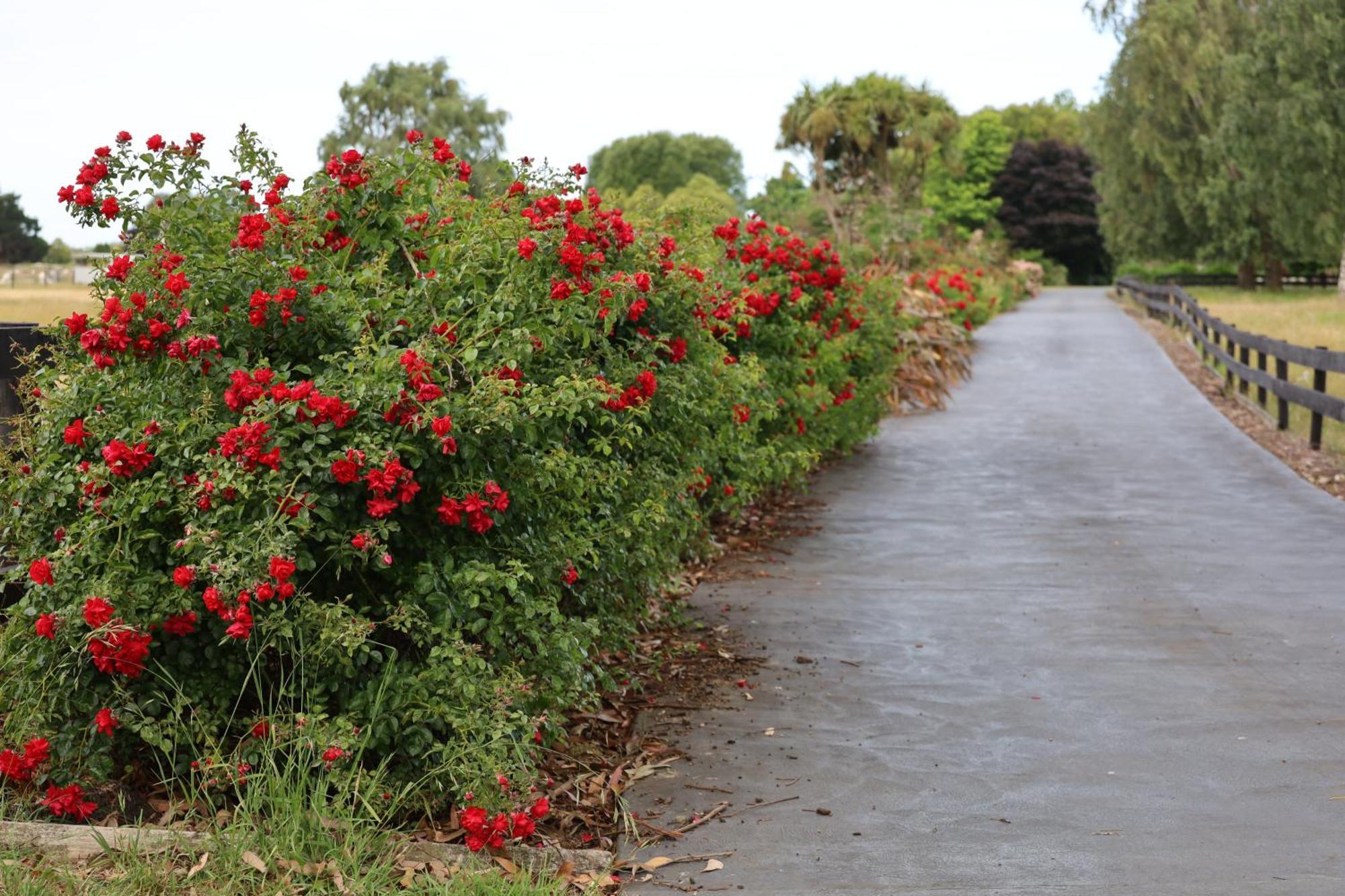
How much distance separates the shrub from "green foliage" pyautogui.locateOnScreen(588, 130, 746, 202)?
92.0m

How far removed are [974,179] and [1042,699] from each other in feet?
280

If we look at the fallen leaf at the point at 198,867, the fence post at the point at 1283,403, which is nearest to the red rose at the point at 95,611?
the fallen leaf at the point at 198,867

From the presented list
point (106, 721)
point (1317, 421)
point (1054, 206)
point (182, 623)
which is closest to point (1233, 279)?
point (1054, 206)

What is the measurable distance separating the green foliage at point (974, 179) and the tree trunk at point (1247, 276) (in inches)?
894

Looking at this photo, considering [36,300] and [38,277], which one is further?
[38,277]

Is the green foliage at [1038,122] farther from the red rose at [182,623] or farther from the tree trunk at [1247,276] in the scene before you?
the red rose at [182,623]

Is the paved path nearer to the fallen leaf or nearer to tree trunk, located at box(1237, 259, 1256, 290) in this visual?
the fallen leaf

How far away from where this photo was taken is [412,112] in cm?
7200

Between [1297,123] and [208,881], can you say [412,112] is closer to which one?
[1297,123]

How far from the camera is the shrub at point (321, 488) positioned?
4.29 metres

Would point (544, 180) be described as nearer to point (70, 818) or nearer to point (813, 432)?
point (70, 818)

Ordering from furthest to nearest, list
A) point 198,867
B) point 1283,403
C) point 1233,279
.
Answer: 1. point 1233,279
2. point 1283,403
3. point 198,867

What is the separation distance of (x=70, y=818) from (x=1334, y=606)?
21.6ft

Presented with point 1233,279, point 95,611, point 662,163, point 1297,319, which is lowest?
point 1297,319
